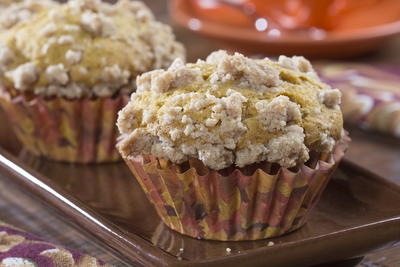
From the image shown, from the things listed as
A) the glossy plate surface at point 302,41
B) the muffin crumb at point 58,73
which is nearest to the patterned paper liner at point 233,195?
the muffin crumb at point 58,73

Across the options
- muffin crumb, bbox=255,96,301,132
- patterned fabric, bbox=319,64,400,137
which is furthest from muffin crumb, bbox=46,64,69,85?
patterned fabric, bbox=319,64,400,137

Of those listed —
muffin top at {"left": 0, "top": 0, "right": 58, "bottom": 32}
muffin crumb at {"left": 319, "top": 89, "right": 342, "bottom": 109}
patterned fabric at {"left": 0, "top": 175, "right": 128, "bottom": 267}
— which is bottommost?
patterned fabric at {"left": 0, "top": 175, "right": 128, "bottom": 267}

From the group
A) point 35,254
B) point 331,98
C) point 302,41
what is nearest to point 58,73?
point 35,254

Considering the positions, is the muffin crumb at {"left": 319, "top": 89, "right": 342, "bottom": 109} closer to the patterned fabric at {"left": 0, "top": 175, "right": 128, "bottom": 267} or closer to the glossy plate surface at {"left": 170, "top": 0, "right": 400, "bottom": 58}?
the patterned fabric at {"left": 0, "top": 175, "right": 128, "bottom": 267}

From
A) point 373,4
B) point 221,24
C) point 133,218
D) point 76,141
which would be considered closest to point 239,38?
point 221,24

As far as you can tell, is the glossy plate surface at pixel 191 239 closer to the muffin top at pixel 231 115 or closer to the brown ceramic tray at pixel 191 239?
the brown ceramic tray at pixel 191 239

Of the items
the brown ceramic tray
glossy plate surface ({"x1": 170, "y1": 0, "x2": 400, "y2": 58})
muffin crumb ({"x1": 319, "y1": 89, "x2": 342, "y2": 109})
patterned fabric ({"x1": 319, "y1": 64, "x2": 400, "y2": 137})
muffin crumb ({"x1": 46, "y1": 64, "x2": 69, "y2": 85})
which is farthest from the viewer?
glossy plate surface ({"x1": 170, "y1": 0, "x2": 400, "y2": 58})

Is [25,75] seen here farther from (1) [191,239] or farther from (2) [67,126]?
(1) [191,239]

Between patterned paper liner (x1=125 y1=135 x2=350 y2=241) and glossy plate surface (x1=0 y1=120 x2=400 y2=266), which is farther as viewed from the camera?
patterned paper liner (x1=125 y1=135 x2=350 y2=241)
